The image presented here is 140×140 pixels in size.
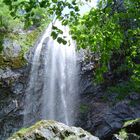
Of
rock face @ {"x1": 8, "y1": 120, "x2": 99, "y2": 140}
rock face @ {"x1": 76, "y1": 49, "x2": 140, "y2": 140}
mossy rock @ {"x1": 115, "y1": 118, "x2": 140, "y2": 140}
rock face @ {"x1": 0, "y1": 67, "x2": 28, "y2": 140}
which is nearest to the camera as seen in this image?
rock face @ {"x1": 8, "y1": 120, "x2": 99, "y2": 140}

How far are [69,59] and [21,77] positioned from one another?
3.10m

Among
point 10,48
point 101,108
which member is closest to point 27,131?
point 101,108

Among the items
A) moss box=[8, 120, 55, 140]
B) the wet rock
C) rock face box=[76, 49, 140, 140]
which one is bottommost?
rock face box=[76, 49, 140, 140]

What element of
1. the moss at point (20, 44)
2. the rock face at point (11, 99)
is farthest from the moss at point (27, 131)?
the moss at point (20, 44)

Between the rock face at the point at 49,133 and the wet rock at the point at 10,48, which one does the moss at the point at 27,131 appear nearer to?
the rock face at the point at 49,133

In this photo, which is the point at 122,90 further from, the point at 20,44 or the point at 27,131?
the point at 27,131

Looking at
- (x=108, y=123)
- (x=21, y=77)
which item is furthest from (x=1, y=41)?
(x=108, y=123)

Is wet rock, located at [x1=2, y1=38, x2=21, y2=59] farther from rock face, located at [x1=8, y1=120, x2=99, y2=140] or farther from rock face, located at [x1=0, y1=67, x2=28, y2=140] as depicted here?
rock face, located at [x1=8, y1=120, x2=99, y2=140]

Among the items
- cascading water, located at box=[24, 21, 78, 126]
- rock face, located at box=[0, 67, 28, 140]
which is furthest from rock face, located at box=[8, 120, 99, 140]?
rock face, located at box=[0, 67, 28, 140]

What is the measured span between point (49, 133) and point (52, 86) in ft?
40.0

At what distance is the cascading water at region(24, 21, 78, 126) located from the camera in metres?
20.5

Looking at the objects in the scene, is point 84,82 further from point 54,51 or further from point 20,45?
point 20,45

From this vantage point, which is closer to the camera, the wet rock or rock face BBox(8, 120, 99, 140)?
rock face BBox(8, 120, 99, 140)

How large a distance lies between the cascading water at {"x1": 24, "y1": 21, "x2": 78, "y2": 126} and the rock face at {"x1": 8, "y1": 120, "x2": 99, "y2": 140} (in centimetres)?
1035
